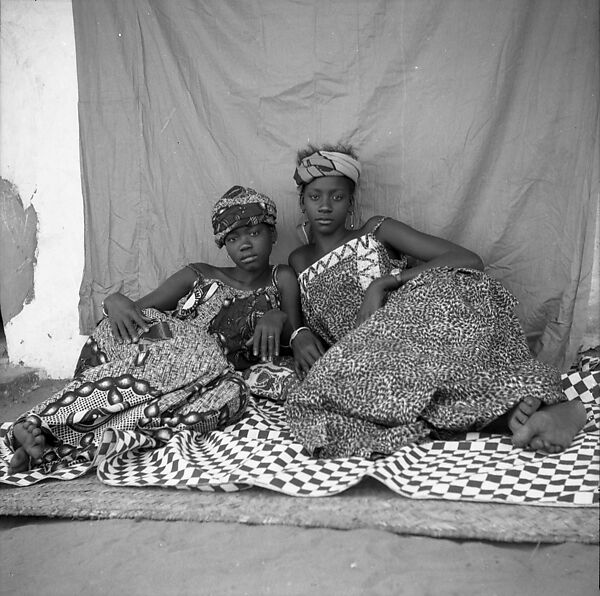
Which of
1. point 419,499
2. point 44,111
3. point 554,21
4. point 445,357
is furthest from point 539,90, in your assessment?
point 44,111

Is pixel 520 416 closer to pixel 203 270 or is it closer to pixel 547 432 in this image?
pixel 547 432

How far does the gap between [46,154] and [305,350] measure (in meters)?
2.00

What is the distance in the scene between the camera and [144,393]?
3.04m

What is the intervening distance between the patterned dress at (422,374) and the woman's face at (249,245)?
0.77 m

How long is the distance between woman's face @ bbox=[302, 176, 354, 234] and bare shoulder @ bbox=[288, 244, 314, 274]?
163 millimetres

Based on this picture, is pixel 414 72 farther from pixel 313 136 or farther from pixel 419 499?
pixel 419 499

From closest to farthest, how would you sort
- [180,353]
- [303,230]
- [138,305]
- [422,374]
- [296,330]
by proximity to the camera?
[422,374], [180,353], [296,330], [138,305], [303,230]

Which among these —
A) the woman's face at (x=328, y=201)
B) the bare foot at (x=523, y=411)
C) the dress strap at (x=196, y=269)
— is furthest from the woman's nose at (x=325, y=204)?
the bare foot at (x=523, y=411)

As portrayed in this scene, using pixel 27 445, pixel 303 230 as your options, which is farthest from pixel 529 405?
pixel 27 445

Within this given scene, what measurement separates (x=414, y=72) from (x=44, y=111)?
6.82 ft

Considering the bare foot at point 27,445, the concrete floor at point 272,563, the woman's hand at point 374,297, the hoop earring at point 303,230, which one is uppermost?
the hoop earring at point 303,230

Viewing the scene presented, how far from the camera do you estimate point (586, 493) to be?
2.26 metres

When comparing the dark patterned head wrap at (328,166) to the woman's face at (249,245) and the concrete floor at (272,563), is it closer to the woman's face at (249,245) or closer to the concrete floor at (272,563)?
the woman's face at (249,245)

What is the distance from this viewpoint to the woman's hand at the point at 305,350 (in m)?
3.31
